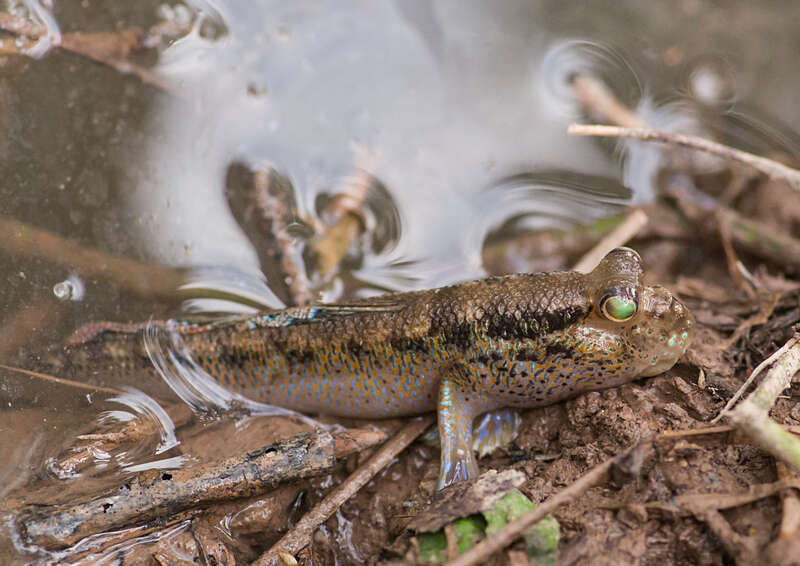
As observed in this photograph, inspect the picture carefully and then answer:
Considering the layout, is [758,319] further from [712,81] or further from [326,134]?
[326,134]

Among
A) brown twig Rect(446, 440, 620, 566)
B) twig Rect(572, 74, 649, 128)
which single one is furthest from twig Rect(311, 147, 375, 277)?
brown twig Rect(446, 440, 620, 566)

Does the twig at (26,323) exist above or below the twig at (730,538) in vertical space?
above

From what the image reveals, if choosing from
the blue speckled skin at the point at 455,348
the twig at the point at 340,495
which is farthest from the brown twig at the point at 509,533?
the twig at the point at 340,495

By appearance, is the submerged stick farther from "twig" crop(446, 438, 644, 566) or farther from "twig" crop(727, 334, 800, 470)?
"twig" crop(727, 334, 800, 470)

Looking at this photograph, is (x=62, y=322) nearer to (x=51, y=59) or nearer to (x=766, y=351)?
(x=51, y=59)

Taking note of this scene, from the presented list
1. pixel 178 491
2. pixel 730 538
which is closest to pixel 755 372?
pixel 730 538

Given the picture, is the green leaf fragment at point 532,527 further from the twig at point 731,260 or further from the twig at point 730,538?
the twig at point 731,260

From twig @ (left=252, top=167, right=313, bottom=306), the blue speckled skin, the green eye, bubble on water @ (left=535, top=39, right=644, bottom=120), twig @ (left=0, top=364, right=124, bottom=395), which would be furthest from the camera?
bubble on water @ (left=535, top=39, right=644, bottom=120)
